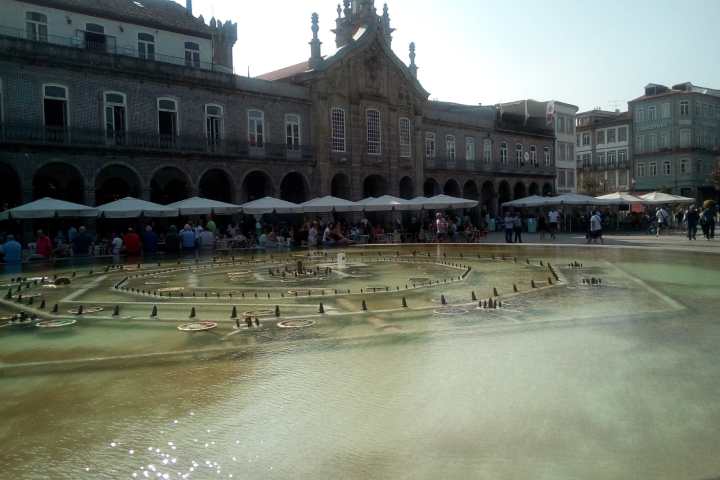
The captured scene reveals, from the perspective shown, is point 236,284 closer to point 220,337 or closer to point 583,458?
point 220,337

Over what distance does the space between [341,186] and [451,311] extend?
30.6 m

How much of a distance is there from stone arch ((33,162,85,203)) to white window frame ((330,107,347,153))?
1539 centimetres

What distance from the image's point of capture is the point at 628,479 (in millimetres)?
4133

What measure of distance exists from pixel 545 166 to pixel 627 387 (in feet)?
181

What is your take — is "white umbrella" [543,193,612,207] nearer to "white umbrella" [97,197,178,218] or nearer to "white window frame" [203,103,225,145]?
"white window frame" [203,103,225,145]

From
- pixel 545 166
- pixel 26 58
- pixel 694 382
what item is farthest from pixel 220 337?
pixel 545 166

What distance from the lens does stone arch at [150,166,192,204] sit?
31609 millimetres

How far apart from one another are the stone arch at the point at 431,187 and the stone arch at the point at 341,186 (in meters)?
8.97

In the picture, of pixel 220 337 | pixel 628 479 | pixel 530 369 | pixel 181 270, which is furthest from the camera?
pixel 181 270

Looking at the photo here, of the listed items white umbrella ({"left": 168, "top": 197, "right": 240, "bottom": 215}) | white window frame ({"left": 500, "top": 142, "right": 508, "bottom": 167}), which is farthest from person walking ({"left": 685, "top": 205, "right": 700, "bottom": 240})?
white window frame ({"left": 500, "top": 142, "right": 508, "bottom": 167})

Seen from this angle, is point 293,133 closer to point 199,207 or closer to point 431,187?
point 199,207

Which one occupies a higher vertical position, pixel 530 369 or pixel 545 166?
pixel 545 166

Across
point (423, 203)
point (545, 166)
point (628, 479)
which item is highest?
point (545, 166)

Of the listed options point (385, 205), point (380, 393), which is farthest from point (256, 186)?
point (380, 393)
